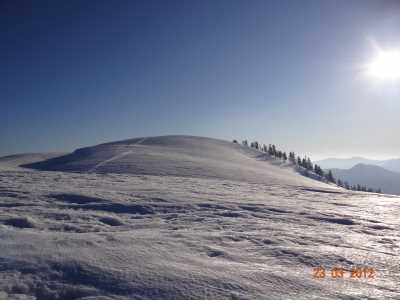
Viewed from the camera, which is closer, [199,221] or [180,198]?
[199,221]

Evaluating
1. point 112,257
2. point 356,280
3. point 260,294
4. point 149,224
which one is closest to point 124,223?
point 149,224

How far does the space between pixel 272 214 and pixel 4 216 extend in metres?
6.75

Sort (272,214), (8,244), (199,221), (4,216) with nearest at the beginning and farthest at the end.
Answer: (8,244)
(4,216)
(199,221)
(272,214)

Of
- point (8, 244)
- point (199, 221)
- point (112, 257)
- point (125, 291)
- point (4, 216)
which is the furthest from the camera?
point (199, 221)

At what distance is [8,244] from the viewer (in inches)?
184

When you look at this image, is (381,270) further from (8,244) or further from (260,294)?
(8,244)
